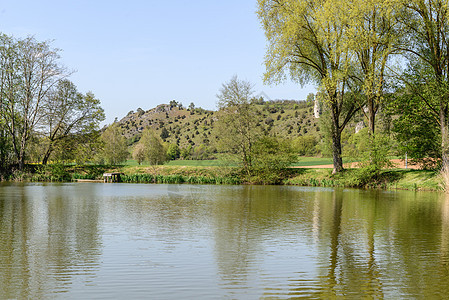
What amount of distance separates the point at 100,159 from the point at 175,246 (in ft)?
213

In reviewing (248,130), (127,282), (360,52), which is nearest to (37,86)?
(248,130)

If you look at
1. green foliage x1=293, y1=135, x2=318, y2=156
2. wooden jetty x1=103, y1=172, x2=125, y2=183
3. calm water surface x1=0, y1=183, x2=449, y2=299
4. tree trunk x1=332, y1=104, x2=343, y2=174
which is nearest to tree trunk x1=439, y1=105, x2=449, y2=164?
tree trunk x1=332, y1=104, x2=343, y2=174

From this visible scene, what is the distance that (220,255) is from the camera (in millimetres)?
8859

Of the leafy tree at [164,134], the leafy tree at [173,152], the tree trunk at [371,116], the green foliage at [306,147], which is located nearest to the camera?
the tree trunk at [371,116]

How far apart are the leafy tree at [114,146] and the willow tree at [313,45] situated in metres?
39.2

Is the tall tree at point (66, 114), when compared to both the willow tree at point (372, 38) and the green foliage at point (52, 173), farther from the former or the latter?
the willow tree at point (372, 38)

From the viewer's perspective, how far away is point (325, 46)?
3412 cm

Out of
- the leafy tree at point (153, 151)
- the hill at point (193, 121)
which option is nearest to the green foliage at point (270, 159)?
the leafy tree at point (153, 151)

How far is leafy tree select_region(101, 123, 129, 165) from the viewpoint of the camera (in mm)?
67688

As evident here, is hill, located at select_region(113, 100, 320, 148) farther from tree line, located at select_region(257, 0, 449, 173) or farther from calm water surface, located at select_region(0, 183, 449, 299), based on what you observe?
calm water surface, located at select_region(0, 183, 449, 299)

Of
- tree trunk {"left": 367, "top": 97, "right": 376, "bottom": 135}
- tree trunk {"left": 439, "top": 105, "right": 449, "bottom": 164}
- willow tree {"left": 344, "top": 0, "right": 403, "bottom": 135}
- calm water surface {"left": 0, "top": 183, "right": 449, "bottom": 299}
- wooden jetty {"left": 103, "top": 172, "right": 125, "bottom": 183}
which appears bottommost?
calm water surface {"left": 0, "top": 183, "right": 449, "bottom": 299}

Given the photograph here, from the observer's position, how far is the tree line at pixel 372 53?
2950 centimetres

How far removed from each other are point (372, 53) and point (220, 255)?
92.2 ft

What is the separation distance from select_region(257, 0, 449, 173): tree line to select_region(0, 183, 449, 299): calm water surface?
17.1 metres
